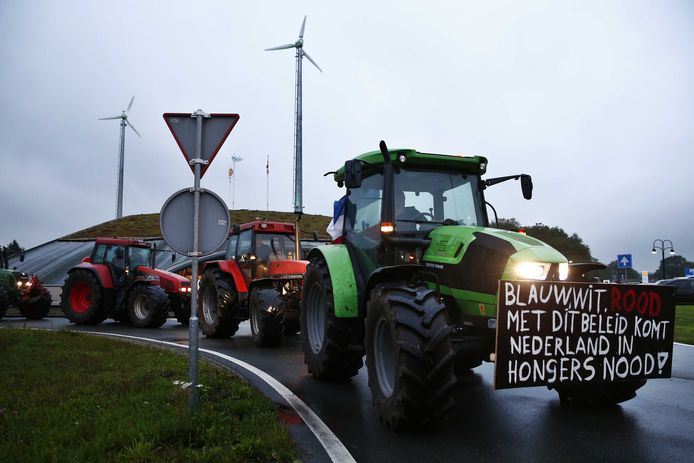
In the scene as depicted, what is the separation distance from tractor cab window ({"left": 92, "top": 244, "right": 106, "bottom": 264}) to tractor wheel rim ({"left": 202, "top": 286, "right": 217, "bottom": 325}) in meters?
4.97

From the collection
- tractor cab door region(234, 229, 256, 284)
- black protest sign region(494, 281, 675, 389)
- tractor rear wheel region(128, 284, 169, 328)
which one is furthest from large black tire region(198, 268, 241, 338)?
black protest sign region(494, 281, 675, 389)

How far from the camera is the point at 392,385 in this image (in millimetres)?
4812

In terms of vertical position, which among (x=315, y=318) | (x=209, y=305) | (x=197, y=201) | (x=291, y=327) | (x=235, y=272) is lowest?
(x=291, y=327)

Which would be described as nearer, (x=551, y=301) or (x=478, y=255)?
(x=551, y=301)

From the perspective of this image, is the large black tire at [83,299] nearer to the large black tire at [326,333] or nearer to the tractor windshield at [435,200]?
the large black tire at [326,333]

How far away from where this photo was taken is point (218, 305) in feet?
36.3

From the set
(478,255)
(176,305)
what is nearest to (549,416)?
(478,255)

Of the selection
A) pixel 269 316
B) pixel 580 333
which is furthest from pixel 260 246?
pixel 580 333

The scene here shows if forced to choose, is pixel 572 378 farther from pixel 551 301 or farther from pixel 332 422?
pixel 332 422

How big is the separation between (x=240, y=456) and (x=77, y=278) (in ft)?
42.8

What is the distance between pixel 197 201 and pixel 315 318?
9.17 ft

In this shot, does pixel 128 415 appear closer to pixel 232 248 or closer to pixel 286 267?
pixel 286 267

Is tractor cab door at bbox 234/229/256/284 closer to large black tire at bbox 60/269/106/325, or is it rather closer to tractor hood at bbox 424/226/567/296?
large black tire at bbox 60/269/106/325

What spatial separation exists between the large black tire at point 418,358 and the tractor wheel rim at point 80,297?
13.1 m
